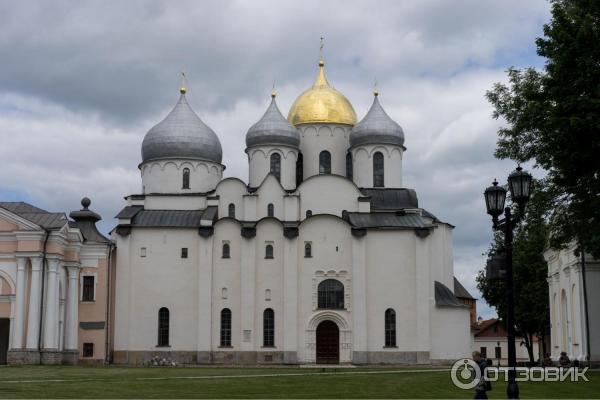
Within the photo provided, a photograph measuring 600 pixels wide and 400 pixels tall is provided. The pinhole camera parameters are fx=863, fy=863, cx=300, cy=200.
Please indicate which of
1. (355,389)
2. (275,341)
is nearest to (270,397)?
(355,389)

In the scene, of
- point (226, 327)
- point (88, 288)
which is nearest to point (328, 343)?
point (226, 327)

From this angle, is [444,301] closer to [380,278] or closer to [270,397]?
[380,278]

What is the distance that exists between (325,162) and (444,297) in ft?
41.1

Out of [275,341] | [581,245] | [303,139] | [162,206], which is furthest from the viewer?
[303,139]

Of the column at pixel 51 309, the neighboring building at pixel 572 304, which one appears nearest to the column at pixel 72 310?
the column at pixel 51 309

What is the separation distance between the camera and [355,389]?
2644cm

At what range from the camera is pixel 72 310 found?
163ft

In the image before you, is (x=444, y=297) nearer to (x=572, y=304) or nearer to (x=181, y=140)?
(x=572, y=304)

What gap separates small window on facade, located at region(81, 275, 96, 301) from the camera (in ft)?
168

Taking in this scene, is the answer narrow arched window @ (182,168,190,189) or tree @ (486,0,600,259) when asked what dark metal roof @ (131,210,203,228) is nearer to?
narrow arched window @ (182,168,190,189)

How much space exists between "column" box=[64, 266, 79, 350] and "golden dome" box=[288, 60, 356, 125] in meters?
18.7

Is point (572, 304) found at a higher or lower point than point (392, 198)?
lower

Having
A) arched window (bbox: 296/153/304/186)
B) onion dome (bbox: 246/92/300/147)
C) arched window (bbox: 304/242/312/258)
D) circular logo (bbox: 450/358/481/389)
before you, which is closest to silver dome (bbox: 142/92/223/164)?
onion dome (bbox: 246/92/300/147)

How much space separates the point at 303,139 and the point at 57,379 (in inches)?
1226
